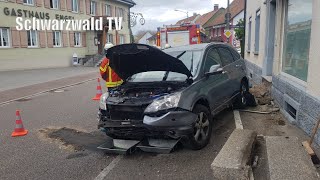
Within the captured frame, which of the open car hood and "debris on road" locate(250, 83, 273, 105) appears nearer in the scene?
the open car hood

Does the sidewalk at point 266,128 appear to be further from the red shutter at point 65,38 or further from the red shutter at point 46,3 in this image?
the red shutter at point 65,38

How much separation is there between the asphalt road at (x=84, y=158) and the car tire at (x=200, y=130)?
13 cm

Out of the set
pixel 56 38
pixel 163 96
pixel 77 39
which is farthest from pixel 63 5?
pixel 163 96

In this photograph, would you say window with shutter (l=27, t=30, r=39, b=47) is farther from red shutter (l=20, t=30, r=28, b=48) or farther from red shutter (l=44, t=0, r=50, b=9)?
red shutter (l=44, t=0, r=50, b=9)

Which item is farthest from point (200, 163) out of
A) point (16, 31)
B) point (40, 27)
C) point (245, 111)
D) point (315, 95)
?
point (40, 27)

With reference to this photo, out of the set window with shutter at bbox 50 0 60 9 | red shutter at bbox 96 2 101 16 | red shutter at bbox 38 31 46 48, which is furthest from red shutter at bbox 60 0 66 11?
red shutter at bbox 96 2 101 16

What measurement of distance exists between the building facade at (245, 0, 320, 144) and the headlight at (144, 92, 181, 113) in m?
2.25

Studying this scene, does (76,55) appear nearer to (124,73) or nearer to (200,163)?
(124,73)

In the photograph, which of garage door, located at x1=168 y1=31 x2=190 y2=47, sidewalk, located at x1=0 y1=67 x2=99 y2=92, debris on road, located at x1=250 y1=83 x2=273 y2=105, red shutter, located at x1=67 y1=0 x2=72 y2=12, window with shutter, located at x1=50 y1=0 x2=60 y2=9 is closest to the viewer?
debris on road, located at x1=250 y1=83 x2=273 y2=105

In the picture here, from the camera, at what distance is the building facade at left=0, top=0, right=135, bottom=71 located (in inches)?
893

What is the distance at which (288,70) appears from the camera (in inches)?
284

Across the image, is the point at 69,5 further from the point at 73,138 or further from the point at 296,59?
the point at 296,59

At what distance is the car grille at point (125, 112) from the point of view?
4594 millimetres

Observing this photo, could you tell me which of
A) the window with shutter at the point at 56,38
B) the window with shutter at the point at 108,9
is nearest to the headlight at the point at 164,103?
the window with shutter at the point at 56,38
